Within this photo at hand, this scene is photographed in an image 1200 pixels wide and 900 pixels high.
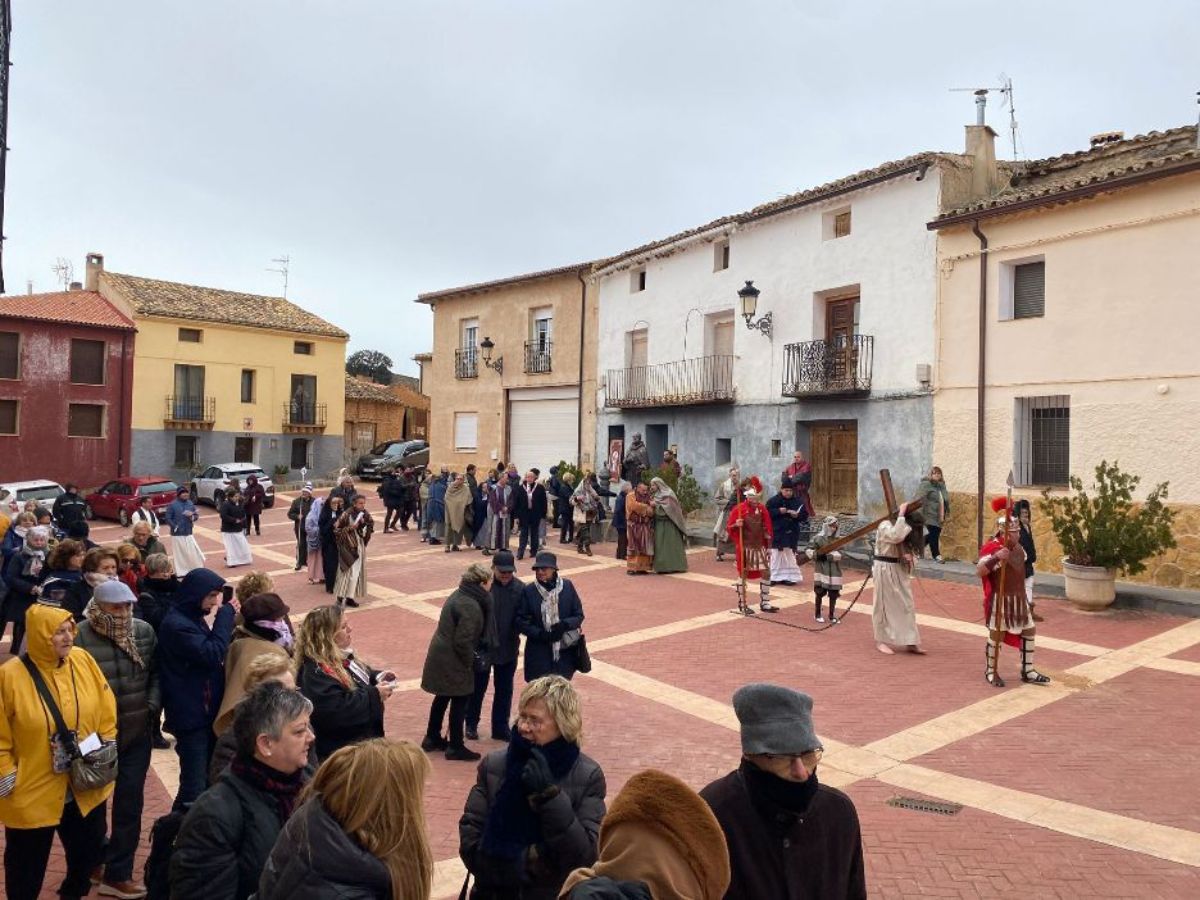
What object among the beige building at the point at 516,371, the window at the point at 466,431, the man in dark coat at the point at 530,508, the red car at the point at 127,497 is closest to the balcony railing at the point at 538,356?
the beige building at the point at 516,371

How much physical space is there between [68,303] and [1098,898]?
39031mm

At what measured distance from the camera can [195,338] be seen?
122 feet

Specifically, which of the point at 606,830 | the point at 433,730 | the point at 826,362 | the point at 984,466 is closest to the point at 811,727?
the point at 606,830

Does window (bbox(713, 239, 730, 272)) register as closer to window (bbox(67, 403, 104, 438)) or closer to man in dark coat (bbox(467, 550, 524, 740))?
man in dark coat (bbox(467, 550, 524, 740))

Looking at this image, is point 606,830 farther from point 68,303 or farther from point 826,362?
point 68,303

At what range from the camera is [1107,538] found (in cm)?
1209

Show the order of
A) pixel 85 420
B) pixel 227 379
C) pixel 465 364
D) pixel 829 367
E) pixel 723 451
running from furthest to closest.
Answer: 1. pixel 227 379
2. pixel 85 420
3. pixel 465 364
4. pixel 723 451
5. pixel 829 367

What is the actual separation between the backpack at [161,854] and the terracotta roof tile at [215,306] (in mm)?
36526

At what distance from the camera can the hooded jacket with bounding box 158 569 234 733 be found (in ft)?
16.3

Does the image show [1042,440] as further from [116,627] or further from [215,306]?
[215,306]

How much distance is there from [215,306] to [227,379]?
330cm

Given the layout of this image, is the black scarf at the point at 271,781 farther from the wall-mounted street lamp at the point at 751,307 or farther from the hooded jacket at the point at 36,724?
the wall-mounted street lamp at the point at 751,307

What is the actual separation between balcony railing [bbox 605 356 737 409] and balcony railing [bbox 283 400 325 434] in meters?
19.2

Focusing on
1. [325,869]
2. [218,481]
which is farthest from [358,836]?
[218,481]
